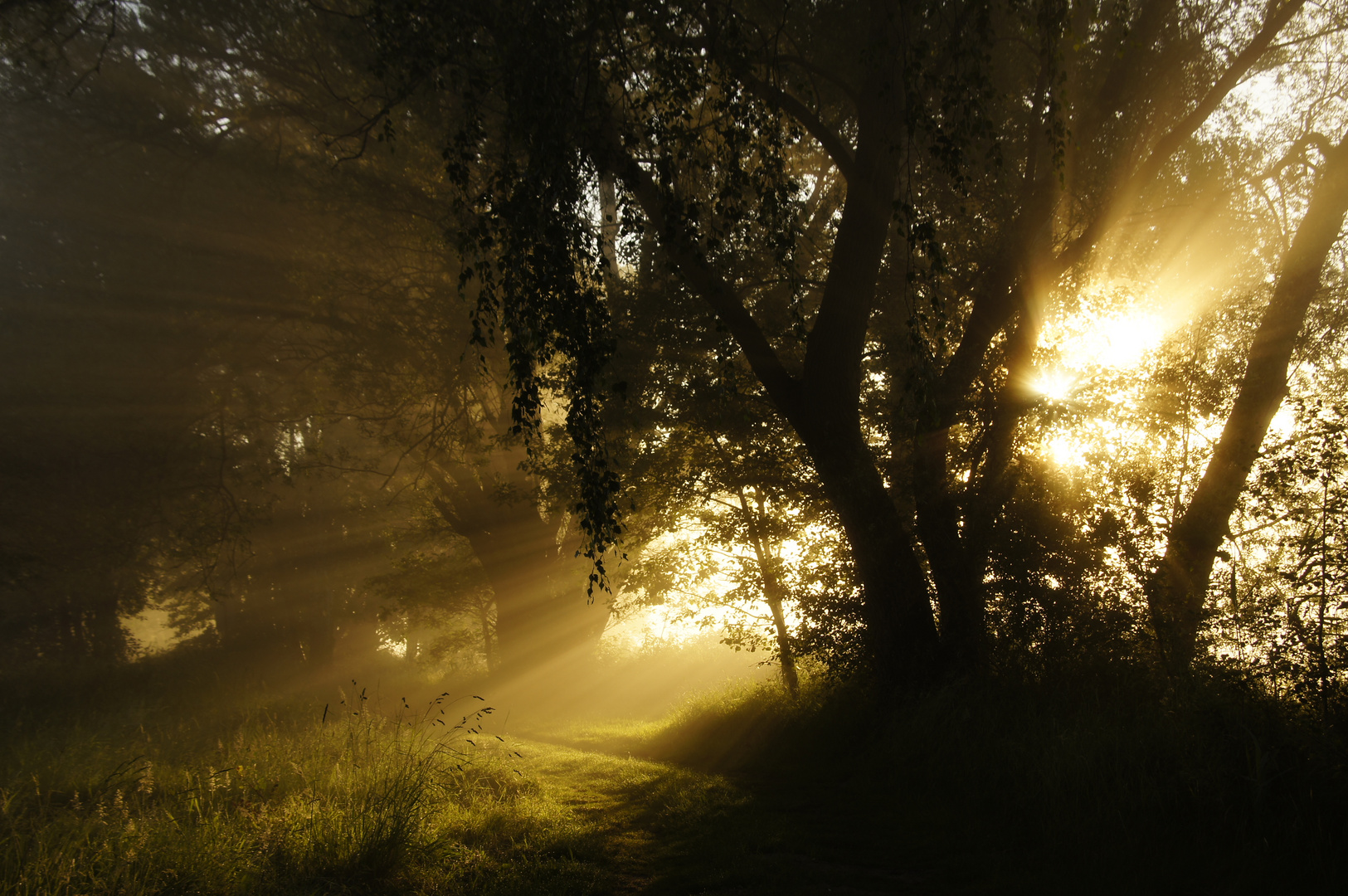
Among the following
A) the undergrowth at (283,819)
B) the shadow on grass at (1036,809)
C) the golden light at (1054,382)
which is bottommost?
the undergrowth at (283,819)

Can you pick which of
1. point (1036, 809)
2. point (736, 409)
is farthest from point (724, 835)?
point (736, 409)

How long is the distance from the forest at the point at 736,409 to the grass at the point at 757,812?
47mm

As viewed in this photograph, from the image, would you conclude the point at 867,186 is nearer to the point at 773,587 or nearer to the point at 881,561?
the point at 881,561

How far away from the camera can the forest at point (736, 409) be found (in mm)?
5434

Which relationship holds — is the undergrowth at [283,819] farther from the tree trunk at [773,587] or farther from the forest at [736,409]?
the tree trunk at [773,587]

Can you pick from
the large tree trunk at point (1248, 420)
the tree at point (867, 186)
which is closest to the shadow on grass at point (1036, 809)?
the tree at point (867, 186)

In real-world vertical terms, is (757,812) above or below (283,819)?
above

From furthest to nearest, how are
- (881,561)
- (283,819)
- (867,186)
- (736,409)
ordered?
(736,409) → (881,561) → (867,186) → (283,819)

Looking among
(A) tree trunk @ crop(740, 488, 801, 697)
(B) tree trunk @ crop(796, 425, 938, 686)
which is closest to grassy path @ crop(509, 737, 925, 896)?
(B) tree trunk @ crop(796, 425, 938, 686)

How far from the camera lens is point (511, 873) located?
5.29m

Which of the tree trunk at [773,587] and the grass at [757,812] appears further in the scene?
the tree trunk at [773,587]

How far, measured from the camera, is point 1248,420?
9.55 m

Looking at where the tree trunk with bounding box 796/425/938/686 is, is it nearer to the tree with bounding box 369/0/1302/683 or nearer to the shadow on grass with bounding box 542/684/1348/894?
the tree with bounding box 369/0/1302/683

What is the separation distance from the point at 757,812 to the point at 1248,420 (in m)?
8.21
